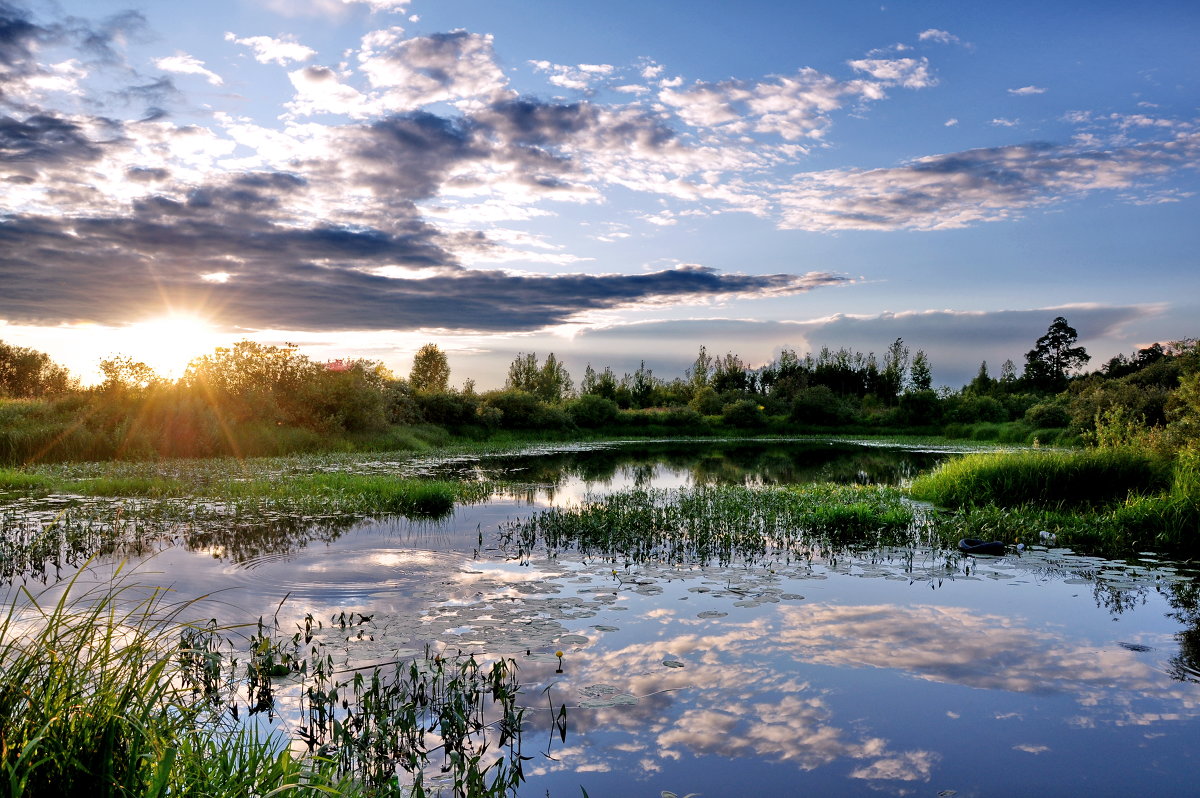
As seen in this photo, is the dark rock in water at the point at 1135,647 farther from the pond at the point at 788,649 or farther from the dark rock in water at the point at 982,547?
the dark rock in water at the point at 982,547

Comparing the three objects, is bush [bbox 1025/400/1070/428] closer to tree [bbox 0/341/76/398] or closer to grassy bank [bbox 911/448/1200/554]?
grassy bank [bbox 911/448/1200/554]

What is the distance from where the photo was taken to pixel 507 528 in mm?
14094

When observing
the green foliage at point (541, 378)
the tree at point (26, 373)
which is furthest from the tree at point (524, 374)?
the tree at point (26, 373)

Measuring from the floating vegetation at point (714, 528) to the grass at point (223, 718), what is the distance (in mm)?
4313

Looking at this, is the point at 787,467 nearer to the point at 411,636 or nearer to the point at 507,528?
the point at 507,528

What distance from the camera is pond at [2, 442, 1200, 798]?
527 centimetres

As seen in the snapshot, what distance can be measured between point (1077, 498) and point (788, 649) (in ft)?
41.1

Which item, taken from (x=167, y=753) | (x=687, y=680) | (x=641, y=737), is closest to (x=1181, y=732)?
(x=687, y=680)

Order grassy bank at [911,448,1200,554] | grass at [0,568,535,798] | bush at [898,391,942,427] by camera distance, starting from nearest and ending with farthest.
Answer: grass at [0,568,535,798] < grassy bank at [911,448,1200,554] < bush at [898,391,942,427]

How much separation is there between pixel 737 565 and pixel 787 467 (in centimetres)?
2030

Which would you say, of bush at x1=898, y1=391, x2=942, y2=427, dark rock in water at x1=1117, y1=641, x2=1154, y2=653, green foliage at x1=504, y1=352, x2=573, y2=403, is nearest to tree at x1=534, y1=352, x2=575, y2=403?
green foliage at x1=504, y1=352, x2=573, y2=403

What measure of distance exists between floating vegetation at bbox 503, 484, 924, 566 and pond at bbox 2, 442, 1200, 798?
48 centimetres

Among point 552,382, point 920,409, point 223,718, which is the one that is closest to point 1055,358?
point 920,409

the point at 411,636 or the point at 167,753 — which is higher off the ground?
the point at 167,753
